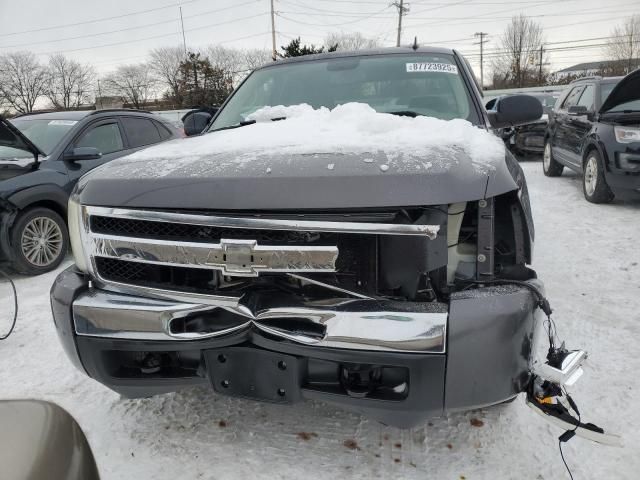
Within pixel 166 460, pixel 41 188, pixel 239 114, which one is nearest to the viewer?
pixel 166 460

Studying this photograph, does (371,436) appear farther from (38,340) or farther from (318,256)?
(38,340)

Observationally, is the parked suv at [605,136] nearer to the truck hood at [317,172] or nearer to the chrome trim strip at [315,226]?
the truck hood at [317,172]

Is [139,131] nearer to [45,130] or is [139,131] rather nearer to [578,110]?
[45,130]

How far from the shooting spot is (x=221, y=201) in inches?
70.4

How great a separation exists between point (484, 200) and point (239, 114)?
2088 millimetres

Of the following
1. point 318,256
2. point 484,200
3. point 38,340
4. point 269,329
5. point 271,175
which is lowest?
point 38,340

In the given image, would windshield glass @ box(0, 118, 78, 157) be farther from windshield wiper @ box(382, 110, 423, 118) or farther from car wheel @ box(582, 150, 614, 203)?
car wheel @ box(582, 150, 614, 203)

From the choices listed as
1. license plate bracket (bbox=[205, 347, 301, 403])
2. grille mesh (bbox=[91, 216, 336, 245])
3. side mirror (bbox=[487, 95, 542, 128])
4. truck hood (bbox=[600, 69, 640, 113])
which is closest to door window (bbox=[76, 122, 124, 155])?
grille mesh (bbox=[91, 216, 336, 245])

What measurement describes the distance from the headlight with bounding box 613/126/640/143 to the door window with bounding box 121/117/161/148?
614 centimetres

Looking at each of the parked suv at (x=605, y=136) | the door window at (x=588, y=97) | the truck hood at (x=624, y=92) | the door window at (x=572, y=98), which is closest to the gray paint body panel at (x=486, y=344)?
the parked suv at (x=605, y=136)

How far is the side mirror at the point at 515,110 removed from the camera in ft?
10.2

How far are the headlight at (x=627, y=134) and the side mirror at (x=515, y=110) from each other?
4.32 metres

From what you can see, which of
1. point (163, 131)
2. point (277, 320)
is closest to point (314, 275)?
point (277, 320)

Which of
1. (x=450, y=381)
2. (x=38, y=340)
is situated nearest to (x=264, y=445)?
(x=450, y=381)
